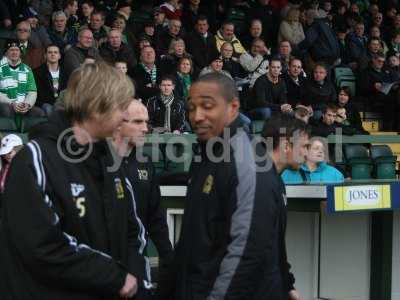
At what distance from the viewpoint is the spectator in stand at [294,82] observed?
12961 mm

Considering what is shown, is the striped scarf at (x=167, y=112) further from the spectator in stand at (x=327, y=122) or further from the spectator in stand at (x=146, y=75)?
the spectator in stand at (x=327, y=122)

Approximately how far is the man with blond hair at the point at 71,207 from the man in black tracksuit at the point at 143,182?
121 centimetres

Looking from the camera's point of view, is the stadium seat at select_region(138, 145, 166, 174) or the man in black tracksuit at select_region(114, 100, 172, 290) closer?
the man in black tracksuit at select_region(114, 100, 172, 290)

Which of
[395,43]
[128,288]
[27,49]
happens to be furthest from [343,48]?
[128,288]

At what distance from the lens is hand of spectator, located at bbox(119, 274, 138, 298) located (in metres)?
2.67

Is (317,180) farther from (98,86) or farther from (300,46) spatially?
(300,46)

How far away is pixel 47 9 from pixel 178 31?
7.18 ft

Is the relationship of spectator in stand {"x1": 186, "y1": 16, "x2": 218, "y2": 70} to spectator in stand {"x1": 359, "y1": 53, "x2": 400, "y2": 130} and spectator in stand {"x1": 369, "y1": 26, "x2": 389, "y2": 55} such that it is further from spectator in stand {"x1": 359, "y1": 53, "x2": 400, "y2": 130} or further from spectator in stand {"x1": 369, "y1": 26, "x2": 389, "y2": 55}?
spectator in stand {"x1": 369, "y1": 26, "x2": 389, "y2": 55}

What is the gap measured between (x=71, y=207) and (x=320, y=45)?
1294 cm

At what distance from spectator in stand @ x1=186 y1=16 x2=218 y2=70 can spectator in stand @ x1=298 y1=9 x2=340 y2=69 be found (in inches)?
93.8

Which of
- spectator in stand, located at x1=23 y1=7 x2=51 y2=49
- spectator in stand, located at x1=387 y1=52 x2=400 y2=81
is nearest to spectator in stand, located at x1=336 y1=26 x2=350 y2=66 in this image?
spectator in stand, located at x1=387 y1=52 x2=400 y2=81

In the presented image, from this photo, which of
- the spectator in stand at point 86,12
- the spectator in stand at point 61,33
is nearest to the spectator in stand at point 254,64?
the spectator in stand at point 86,12

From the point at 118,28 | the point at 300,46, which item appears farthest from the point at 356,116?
the point at 118,28

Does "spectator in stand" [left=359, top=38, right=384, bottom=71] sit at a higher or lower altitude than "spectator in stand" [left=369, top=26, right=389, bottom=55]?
lower
